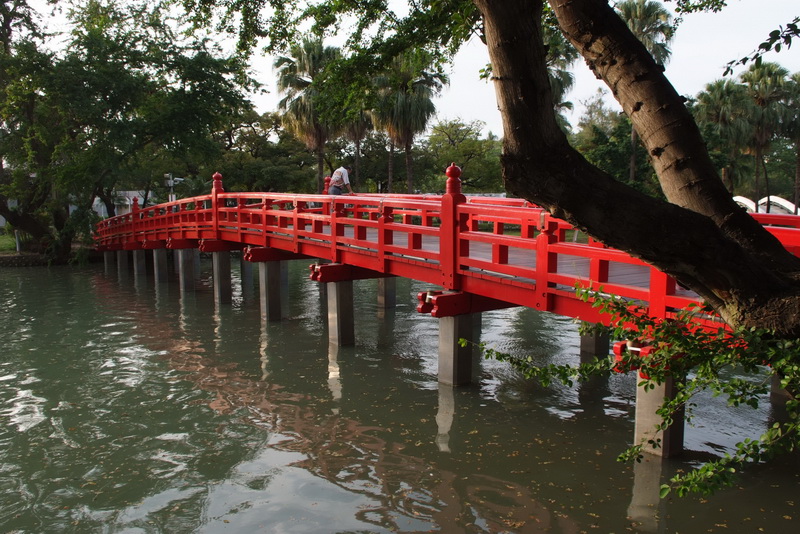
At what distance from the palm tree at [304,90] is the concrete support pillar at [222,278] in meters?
16.8

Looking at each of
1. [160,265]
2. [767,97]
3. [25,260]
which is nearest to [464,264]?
[160,265]

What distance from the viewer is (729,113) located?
122 feet

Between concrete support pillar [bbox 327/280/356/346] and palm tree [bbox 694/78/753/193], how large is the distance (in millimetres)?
30652

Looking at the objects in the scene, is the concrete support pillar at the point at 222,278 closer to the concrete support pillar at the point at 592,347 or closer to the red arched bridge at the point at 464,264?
the red arched bridge at the point at 464,264

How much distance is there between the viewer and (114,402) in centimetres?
912

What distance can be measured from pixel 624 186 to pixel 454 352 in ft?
20.7

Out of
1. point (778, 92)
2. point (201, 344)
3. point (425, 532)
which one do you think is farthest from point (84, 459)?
point (778, 92)

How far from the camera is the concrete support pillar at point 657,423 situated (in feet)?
21.3

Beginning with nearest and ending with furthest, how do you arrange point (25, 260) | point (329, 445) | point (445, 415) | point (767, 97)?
point (329, 445) → point (445, 415) → point (25, 260) → point (767, 97)

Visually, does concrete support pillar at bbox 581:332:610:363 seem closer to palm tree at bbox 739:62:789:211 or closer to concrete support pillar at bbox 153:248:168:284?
concrete support pillar at bbox 153:248:168:284

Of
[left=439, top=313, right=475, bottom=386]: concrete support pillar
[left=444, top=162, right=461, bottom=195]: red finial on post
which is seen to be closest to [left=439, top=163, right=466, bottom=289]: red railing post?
[left=444, top=162, right=461, bottom=195]: red finial on post

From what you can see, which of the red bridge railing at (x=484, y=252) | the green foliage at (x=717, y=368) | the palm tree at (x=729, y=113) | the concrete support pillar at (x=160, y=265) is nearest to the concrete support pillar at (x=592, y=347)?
the red bridge railing at (x=484, y=252)

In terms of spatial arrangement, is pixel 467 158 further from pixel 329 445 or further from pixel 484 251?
pixel 329 445

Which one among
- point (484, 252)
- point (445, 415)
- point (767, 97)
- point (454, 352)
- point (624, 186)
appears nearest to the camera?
point (624, 186)
